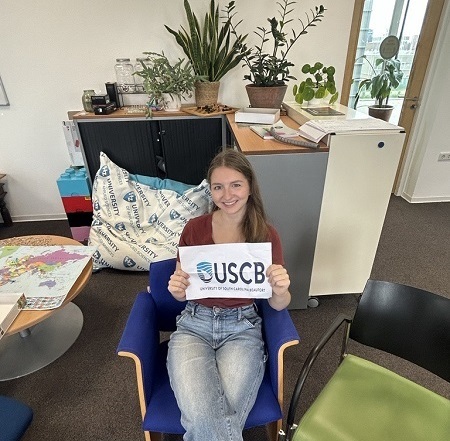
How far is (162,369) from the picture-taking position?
118 cm

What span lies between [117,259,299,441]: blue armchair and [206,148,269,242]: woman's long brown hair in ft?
0.90

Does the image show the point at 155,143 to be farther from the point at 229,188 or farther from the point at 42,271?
the point at 229,188

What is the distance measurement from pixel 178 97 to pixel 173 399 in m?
2.06

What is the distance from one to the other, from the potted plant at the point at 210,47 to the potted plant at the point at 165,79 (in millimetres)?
84

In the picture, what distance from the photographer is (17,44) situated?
2379 mm

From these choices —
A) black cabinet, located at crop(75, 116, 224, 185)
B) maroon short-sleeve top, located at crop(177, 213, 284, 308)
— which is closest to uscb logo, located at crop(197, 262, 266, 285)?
maroon short-sleeve top, located at crop(177, 213, 284, 308)

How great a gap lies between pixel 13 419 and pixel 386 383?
122cm

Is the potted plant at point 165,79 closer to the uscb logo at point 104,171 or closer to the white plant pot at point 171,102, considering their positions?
the white plant pot at point 171,102

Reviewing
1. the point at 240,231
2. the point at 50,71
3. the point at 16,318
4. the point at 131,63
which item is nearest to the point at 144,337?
the point at 240,231

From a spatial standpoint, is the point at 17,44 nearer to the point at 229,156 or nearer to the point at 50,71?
the point at 50,71

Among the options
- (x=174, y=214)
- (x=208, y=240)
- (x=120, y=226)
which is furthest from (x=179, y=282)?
(x=120, y=226)

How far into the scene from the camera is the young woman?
951 mm

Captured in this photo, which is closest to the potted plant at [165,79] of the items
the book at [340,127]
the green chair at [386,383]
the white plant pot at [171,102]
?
the white plant pot at [171,102]

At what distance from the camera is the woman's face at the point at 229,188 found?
3.80ft
